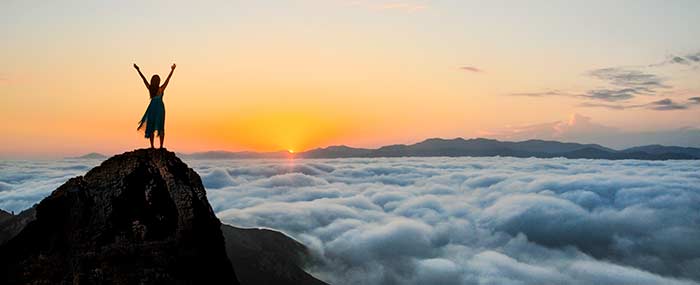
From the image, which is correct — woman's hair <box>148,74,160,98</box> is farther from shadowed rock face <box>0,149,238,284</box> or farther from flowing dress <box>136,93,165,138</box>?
shadowed rock face <box>0,149,238,284</box>

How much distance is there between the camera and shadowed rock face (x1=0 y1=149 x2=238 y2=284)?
14.7m

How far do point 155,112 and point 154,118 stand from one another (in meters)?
0.24

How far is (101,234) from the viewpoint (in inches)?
592

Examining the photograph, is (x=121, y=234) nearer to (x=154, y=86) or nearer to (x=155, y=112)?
(x=155, y=112)

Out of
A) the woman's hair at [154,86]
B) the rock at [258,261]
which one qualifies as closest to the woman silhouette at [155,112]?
the woman's hair at [154,86]

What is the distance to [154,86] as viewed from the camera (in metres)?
17.6

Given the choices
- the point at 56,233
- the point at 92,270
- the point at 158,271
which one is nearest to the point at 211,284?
the point at 158,271

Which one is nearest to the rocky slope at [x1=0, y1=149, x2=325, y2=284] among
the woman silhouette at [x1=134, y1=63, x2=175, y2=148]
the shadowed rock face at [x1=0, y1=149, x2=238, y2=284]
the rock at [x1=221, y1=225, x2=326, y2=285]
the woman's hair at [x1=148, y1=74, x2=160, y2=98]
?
the shadowed rock face at [x1=0, y1=149, x2=238, y2=284]

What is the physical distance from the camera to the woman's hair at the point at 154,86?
17.5m

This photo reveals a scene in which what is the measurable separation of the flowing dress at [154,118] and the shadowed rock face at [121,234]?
947mm

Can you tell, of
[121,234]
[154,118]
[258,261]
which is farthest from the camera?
[258,261]

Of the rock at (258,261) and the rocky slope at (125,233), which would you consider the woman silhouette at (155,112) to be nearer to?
the rocky slope at (125,233)

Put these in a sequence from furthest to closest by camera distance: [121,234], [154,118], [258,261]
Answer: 1. [258,261]
2. [154,118]
3. [121,234]

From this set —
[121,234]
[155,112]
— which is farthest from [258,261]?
[121,234]
